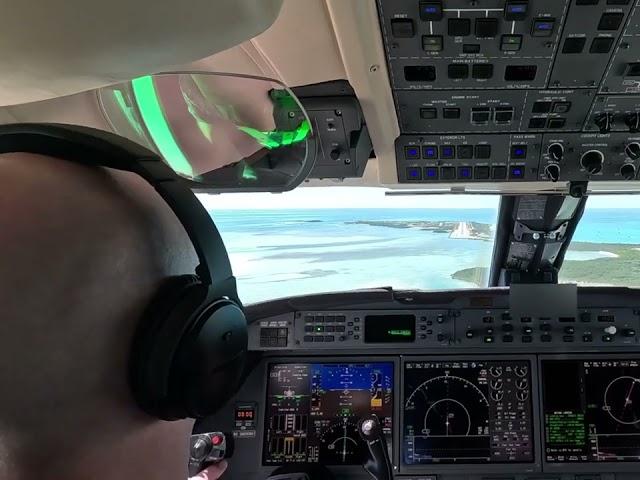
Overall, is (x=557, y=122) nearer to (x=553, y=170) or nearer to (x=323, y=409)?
(x=553, y=170)

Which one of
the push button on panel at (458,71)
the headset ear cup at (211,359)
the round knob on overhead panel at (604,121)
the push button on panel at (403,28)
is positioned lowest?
the headset ear cup at (211,359)

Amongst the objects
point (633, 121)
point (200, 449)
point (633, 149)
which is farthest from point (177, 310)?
point (200, 449)

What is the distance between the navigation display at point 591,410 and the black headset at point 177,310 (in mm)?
2646

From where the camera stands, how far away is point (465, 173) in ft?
6.81

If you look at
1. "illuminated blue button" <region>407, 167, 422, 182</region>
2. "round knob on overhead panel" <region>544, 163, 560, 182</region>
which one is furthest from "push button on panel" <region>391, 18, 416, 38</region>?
"round knob on overhead panel" <region>544, 163, 560, 182</region>

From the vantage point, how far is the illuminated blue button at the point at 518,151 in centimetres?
195

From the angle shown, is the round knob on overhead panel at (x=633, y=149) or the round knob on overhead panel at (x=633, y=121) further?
the round knob on overhead panel at (x=633, y=149)

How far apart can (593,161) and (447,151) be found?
0.47 metres

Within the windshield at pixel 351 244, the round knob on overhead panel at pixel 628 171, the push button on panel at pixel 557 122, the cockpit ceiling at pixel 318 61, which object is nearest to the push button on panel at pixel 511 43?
the cockpit ceiling at pixel 318 61

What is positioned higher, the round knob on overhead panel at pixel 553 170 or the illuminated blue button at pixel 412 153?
the illuminated blue button at pixel 412 153

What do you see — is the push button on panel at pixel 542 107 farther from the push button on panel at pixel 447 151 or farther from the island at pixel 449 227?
the island at pixel 449 227

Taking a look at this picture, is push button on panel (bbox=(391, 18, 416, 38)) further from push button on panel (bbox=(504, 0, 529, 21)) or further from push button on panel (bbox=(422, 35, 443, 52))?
push button on panel (bbox=(504, 0, 529, 21))

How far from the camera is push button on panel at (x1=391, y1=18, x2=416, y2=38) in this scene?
4.35 ft

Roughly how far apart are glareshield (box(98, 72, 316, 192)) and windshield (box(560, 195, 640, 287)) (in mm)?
1671
